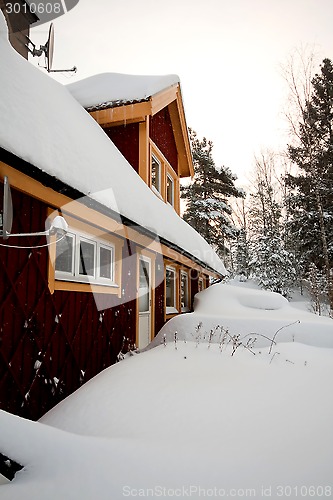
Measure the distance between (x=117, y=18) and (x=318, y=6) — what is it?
625 cm

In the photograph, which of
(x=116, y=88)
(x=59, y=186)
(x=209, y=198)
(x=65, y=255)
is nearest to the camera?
(x=59, y=186)

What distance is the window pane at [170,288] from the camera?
984cm

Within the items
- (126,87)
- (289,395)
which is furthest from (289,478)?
(126,87)

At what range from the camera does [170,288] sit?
10.2 m

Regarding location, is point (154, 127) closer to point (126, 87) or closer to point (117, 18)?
point (126, 87)

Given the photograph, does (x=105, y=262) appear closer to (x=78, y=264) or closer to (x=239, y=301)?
(x=78, y=264)

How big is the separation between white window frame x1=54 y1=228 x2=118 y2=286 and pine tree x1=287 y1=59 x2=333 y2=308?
47.5 ft

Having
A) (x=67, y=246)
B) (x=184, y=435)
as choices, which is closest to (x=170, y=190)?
(x=67, y=246)

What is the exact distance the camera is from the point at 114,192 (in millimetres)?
4535

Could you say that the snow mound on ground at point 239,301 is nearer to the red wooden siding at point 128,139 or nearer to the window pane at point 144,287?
the window pane at point 144,287

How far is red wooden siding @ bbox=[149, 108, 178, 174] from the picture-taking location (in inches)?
345

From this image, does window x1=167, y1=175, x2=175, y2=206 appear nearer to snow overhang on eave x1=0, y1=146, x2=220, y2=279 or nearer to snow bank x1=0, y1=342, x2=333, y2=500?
snow overhang on eave x1=0, y1=146, x2=220, y2=279

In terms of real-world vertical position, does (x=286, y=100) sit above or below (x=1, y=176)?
above

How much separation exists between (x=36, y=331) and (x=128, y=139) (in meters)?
5.57
